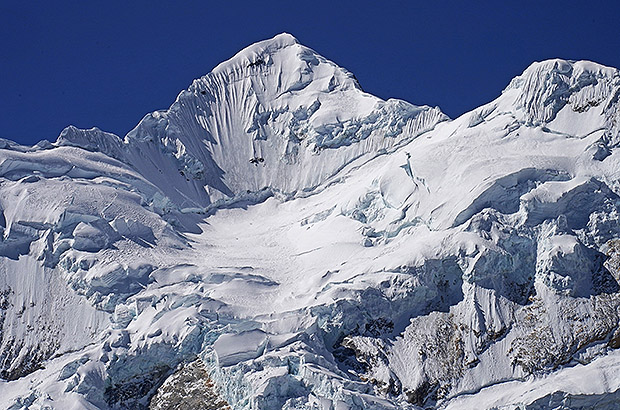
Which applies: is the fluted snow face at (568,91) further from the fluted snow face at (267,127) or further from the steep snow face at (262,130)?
the fluted snow face at (267,127)

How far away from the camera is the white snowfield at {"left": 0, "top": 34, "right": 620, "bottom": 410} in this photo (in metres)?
70.1

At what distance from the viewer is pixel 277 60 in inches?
5349

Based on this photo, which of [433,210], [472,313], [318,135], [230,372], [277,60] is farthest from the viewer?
[277,60]

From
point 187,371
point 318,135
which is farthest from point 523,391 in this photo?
point 318,135

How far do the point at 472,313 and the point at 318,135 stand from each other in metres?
48.4

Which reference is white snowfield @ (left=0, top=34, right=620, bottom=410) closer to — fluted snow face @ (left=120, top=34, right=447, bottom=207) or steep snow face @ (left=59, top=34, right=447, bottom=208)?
steep snow face @ (left=59, top=34, right=447, bottom=208)

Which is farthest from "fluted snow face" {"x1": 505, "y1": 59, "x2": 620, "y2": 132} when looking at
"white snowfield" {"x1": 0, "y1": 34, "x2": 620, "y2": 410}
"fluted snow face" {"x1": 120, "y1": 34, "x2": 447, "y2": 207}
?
"fluted snow face" {"x1": 120, "y1": 34, "x2": 447, "y2": 207}

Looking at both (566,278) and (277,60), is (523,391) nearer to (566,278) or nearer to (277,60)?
(566,278)

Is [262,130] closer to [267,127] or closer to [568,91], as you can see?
[267,127]

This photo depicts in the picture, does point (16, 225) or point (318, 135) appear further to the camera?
point (318, 135)

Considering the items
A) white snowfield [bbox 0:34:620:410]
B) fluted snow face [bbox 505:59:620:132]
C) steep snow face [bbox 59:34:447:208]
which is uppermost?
steep snow face [bbox 59:34:447:208]

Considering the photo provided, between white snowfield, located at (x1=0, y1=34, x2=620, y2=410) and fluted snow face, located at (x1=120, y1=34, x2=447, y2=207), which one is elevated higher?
fluted snow face, located at (x1=120, y1=34, x2=447, y2=207)

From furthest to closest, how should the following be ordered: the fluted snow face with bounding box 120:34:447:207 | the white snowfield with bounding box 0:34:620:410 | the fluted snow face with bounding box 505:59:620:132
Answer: the fluted snow face with bounding box 120:34:447:207 → the fluted snow face with bounding box 505:59:620:132 → the white snowfield with bounding box 0:34:620:410

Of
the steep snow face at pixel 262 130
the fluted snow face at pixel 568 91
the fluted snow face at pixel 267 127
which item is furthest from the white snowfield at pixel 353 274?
the fluted snow face at pixel 267 127
